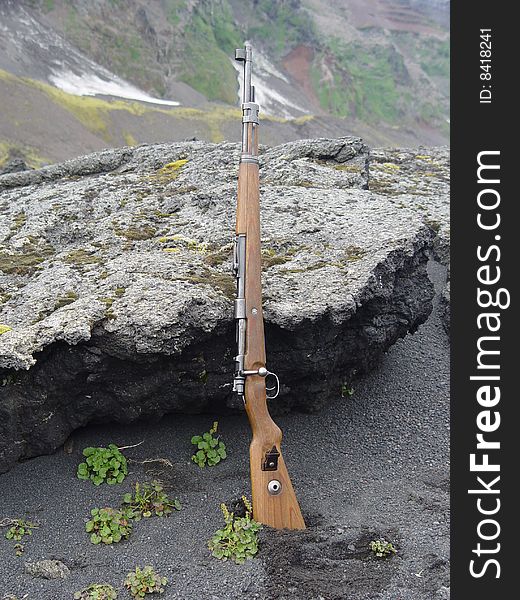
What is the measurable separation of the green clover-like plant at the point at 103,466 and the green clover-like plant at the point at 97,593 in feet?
5.42

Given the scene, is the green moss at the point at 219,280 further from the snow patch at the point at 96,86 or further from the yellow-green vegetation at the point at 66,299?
the snow patch at the point at 96,86

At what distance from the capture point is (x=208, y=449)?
886 centimetres

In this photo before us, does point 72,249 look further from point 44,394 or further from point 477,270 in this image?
point 477,270

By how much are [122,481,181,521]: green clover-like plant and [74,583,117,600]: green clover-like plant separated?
1.09 m

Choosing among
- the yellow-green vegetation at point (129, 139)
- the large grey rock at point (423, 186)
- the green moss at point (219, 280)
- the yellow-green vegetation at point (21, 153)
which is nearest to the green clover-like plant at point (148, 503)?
the green moss at point (219, 280)

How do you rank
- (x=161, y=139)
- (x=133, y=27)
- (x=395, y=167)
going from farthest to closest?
(x=133, y=27), (x=161, y=139), (x=395, y=167)

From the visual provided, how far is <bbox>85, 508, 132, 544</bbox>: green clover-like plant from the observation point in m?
7.54

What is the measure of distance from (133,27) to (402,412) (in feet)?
360

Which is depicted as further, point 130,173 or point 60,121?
point 60,121

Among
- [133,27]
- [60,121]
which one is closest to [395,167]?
[60,121]

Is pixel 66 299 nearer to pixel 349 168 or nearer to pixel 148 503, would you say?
pixel 148 503

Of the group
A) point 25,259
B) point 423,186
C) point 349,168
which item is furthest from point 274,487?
point 423,186

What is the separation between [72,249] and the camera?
417 inches

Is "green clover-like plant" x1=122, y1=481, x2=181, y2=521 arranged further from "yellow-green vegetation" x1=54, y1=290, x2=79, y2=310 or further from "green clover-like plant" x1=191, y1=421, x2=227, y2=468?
"yellow-green vegetation" x1=54, y1=290, x2=79, y2=310
